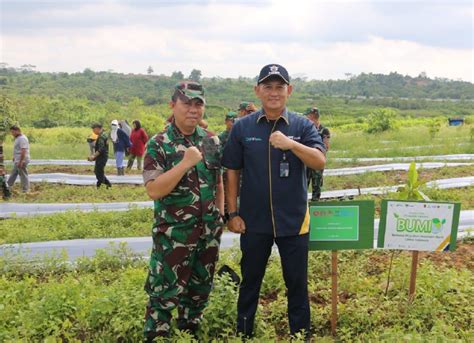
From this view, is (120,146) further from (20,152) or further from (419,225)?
(419,225)

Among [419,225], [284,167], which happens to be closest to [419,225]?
[419,225]

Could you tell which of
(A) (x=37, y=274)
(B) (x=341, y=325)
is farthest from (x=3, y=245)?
(B) (x=341, y=325)

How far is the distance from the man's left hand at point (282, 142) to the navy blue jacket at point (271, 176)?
0.19m

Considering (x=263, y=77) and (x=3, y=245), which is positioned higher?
(x=263, y=77)

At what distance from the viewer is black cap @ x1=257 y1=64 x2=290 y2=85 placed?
2812mm

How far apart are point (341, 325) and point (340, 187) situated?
23.1 ft

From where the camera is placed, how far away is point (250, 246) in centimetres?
301

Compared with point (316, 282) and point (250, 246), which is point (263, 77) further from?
point (316, 282)

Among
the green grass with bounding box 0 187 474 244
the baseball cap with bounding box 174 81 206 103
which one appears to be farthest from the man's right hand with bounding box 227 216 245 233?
the green grass with bounding box 0 187 474 244

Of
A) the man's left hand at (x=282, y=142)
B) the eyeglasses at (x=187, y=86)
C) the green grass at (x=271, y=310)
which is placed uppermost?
the eyeglasses at (x=187, y=86)

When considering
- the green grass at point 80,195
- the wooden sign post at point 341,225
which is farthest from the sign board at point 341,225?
the green grass at point 80,195

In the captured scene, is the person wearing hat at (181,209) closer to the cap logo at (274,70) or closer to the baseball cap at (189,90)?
the baseball cap at (189,90)

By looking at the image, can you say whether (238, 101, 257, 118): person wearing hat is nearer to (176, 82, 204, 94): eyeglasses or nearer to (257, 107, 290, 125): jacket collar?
(257, 107, 290, 125): jacket collar

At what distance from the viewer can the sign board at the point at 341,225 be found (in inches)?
126
